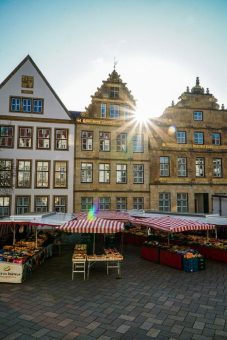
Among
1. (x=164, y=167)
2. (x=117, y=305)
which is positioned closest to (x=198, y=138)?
(x=164, y=167)

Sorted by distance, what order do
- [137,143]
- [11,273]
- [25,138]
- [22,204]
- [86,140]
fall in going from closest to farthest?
[11,273] < [22,204] < [25,138] < [86,140] < [137,143]

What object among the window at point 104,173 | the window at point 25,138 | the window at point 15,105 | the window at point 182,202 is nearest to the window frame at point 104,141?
the window at point 104,173

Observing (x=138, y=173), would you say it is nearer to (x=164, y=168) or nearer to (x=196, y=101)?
(x=164, y=168)

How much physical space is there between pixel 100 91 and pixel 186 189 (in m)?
13.8

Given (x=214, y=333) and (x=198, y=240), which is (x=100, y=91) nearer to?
(x=198, y=240)

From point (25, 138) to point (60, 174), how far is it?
4.75 m

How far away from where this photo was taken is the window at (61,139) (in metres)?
25.5

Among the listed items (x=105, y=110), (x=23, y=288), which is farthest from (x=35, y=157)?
(x=23, y=288)

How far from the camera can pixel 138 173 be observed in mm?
27422

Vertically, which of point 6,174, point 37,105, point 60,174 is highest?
point 37,105

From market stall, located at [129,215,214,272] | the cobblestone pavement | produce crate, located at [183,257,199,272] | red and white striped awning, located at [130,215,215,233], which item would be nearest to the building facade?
market stall, located at [129,215,214,272]

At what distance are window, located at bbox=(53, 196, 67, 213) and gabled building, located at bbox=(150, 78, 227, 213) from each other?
883cm

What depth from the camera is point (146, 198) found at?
27.2m

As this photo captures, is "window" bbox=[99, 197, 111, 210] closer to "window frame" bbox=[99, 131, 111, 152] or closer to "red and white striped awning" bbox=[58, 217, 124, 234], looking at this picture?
"window frame" bbox=[99, 131, 111, 152]
